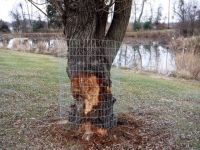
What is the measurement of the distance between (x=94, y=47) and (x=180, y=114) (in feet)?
7.71

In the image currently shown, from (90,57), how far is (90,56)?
0.01 metres

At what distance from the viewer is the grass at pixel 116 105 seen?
4.74 metres

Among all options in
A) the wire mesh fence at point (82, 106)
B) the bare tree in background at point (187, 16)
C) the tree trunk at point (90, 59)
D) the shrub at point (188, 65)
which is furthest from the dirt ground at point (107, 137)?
the bare tree in background at point (187, 16)

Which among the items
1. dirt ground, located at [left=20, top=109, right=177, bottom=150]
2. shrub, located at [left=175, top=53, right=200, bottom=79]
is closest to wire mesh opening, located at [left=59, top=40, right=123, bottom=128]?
dirt ground, located at [left=20, top=109, right=177, bottom=150]

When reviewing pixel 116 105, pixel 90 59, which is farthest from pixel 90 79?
pixel 116 105

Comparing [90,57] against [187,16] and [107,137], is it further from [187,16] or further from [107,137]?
[187,16]

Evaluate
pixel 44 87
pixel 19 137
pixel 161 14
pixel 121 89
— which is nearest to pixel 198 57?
pixel 121 89

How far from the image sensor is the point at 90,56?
14.6 ft

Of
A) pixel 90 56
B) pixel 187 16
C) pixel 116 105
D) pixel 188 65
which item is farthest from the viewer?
pixel 187 16

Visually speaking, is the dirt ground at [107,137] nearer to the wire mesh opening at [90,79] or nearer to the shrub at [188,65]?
the wire mesh opening at [90,79]

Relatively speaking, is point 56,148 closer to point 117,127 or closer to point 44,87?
point 117,127

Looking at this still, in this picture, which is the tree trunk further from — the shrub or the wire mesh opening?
the shrub

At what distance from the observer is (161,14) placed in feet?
181

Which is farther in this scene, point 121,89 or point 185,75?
point 185,75
